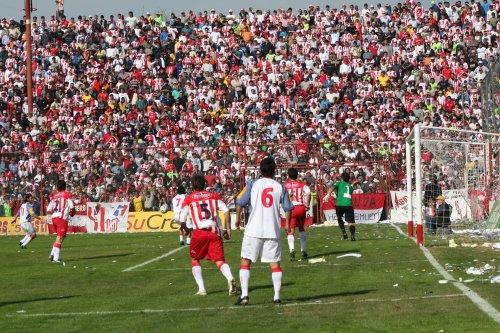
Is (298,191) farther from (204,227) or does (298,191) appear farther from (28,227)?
(28,227)

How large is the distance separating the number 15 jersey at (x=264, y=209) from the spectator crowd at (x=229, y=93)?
29.5 meters

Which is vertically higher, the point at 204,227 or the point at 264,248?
the point at 204,227

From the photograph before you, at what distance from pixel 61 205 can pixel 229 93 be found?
2692 centimetres

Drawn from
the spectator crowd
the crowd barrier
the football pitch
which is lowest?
the football pitch

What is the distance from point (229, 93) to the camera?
5459 cm

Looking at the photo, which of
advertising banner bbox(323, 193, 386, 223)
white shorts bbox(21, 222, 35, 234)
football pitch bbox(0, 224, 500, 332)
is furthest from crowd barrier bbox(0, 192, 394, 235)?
football pitch bbox(0, 224, 500, 332)

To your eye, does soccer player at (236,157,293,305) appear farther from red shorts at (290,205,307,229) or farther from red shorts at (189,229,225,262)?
red shorts at (290,205,307,229)

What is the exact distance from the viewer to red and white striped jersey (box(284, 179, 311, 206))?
87.6ft

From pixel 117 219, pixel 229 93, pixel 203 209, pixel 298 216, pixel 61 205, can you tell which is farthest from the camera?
pixel 229 93

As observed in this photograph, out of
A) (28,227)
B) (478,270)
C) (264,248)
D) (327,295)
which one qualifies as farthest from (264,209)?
(28,227)

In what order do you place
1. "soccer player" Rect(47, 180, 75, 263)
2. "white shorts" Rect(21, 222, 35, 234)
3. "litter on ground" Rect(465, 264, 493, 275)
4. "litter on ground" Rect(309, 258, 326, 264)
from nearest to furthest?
"litter on ground" Rect(465, 264, 493, 275) < "litter on ground" Rect(309, 258, 326, 264) < "soccer player" Rect(47, 180, 75, 263) < "white shorts" Rect(21, 222, 35, 234)

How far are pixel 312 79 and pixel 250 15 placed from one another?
7407 mm

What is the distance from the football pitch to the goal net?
2.37 meters

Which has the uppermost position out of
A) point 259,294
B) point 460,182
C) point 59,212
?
point 460,182
